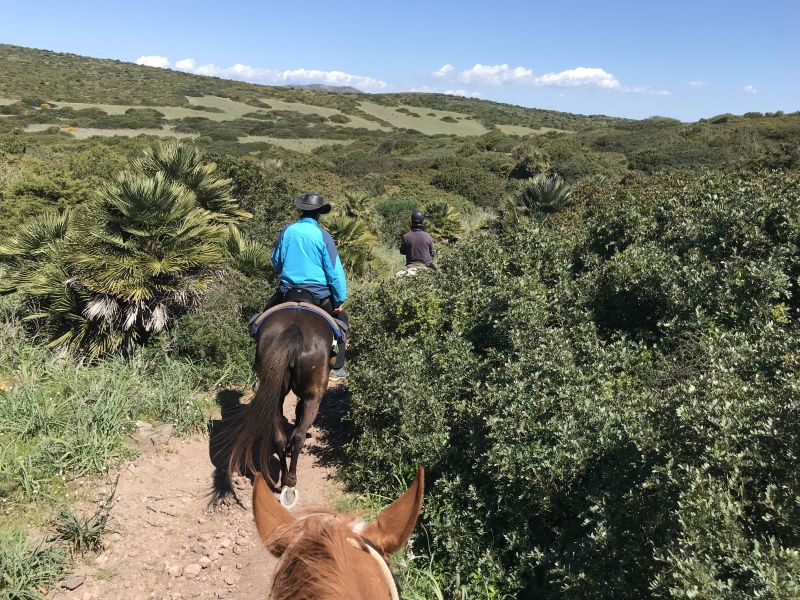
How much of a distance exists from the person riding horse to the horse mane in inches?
142

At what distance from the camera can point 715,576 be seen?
2162mm

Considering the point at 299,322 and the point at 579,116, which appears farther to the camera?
the point at 579,116

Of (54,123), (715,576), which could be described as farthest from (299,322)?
(54,123)

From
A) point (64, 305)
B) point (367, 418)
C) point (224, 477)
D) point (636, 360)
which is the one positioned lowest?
point (224, 477)

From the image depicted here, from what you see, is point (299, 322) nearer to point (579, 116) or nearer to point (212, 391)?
point (212, 391)

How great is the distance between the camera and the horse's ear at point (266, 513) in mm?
1681

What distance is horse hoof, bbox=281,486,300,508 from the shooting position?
182 inches

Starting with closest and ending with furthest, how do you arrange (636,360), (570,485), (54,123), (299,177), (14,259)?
1. (570,485)
2. (636,360)
3. (14,259)
4. (299,177)
5. (54,123)

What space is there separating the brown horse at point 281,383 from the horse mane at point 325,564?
2.78 m

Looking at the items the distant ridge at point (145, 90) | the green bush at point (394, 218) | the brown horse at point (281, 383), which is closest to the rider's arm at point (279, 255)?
the brown horse at point (281, 383)

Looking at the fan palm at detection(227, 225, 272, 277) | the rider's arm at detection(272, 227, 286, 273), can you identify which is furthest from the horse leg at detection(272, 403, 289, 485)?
the fan palm at detection(227, 225, 272, 277)

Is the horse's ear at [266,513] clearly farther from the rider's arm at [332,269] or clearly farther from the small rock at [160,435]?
the small rock at [160,435]

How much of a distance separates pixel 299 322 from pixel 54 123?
142 ft

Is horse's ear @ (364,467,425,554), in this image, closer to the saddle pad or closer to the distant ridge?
the saddle pad
